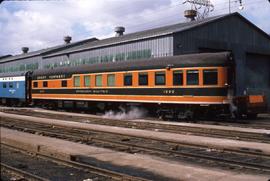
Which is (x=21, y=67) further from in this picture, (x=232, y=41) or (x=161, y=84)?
(x=161, y=84)

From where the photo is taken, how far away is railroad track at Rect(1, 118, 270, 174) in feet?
36.4

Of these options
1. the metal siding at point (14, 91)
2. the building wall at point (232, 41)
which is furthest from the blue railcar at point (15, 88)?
the building wall at point (232, 41)

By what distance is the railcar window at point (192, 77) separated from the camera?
22.2 meters

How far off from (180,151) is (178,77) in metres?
10.1

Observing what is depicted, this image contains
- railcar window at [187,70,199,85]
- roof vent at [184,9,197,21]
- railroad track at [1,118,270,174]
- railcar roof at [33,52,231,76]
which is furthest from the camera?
roof vent at [184,9,197,21]

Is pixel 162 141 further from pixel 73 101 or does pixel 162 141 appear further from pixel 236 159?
pixel 73 101

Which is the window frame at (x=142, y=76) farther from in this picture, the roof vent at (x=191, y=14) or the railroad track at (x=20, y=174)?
the roof vent at (x=191, y=14)

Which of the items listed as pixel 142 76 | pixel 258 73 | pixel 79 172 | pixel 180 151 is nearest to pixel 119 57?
pixel 258 73

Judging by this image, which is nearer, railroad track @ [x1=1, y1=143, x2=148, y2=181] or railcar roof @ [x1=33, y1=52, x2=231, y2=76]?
railroad track @ [x1=1, y1=143, x2=148, y2=181]

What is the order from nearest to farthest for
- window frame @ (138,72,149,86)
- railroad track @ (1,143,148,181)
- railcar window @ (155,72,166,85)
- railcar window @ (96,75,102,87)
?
railroad track @ (1,143,148,181) → railcar window @ (155,72,166,85) → window frame @ (138,72,149,86) → railcar window @ (96,75,102,87)

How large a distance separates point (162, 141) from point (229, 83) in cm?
792

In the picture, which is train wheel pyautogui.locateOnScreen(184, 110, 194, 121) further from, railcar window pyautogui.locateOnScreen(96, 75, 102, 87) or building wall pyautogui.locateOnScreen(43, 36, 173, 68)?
building wall pyautogui.locateOnScreen(43, 36, 173, 68)

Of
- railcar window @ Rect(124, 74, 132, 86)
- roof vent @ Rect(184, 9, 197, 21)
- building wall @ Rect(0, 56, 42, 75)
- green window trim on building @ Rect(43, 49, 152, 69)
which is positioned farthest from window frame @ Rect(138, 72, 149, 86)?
building wall @ Rect(0, 56, 42, 75)

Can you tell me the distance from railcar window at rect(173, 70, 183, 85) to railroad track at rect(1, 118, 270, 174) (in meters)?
6.09
